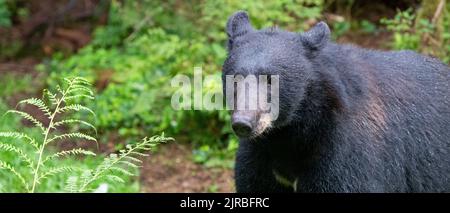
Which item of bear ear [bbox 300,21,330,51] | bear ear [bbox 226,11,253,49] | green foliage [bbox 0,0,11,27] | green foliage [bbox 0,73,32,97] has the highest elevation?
green foliage [bbox 0,0,11,27]

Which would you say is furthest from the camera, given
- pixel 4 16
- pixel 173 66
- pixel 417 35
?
pixel 4 16

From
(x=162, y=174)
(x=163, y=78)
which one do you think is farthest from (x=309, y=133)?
(x=163, y=78)

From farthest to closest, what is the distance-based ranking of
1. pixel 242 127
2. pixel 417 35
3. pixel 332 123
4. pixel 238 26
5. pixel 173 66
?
pixel 173 66 → pixel 417 35 → pixel 238 26 → pixel 332 123 → pixel 242 127

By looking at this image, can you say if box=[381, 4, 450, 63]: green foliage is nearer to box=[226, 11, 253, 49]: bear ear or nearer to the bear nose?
box=[226, 11, 253, 49]: bear ear

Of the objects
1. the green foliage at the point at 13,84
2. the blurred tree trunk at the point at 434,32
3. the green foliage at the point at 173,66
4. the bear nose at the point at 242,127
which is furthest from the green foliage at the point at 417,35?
the green foliage at the point at 13,84

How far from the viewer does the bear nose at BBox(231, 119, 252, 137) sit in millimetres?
4621

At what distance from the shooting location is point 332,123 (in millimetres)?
5160

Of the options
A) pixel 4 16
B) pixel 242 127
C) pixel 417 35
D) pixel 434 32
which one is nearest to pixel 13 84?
pixel 4 16

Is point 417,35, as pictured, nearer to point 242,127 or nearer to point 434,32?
point 434,32

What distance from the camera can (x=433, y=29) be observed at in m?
8.99

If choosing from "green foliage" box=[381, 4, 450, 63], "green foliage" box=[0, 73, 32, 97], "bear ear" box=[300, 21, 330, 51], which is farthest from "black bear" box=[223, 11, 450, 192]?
"green foliage" box=[0, 73, 32, 97]

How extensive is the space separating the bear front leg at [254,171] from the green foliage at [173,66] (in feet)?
8.95

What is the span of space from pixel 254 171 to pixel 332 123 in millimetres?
730
